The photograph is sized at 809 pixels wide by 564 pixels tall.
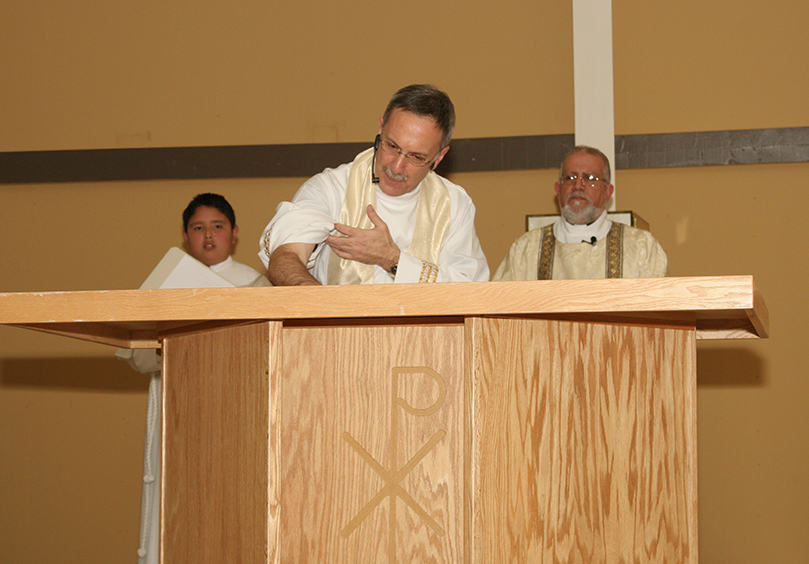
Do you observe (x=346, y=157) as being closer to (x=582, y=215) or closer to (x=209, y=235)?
(x=209, y=235)

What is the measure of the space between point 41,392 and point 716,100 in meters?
4.98

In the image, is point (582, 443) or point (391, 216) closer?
point (582, 443)

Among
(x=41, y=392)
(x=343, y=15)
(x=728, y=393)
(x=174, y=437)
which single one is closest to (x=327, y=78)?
(x=343, y=15)

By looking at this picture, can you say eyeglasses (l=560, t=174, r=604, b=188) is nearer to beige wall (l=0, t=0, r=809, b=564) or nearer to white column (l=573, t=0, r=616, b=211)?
white column (l=573, t=0, r=616, b=211)

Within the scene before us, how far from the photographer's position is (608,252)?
430 centimetres

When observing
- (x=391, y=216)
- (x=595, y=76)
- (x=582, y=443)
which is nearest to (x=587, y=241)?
(x=595, y=76)

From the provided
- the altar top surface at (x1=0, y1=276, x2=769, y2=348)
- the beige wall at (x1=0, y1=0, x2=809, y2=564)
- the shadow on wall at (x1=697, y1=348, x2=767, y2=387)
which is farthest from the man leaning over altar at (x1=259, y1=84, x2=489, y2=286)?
the shadow on wall at (x1=697, y1=348, x2=767, y2=387)

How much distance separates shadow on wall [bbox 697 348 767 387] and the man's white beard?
4.46 feet

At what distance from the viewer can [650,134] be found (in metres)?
5.30

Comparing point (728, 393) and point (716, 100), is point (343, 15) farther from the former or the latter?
point (728, 393)

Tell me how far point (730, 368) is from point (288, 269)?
3695 mm

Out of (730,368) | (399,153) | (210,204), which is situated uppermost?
(210,204)

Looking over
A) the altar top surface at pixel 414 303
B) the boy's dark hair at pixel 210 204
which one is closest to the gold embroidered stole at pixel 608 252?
the boy's dark hair at pixel 210 204

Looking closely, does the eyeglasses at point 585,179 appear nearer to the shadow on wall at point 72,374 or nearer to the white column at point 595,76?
the white column at point 595,76
